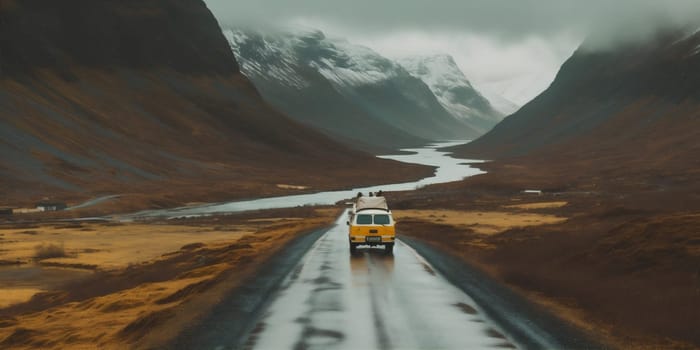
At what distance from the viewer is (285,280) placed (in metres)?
26.2

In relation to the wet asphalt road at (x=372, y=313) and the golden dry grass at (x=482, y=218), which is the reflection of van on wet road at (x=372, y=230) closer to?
the wet asphalt road at (x=372, y=313)

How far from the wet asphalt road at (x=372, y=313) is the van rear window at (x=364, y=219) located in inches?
206

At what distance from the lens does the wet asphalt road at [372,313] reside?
53.9ft

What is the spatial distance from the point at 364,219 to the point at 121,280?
12.2 m

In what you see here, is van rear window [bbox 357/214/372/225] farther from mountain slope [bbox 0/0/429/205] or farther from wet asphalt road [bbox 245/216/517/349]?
mountain slope [bbox 0/0/429/205]

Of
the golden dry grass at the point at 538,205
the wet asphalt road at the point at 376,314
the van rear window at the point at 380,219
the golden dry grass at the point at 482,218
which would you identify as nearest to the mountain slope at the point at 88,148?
the golden dry grass at the point at 482,218

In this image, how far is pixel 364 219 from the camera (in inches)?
1396

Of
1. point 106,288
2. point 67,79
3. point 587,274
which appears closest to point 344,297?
point 587,274

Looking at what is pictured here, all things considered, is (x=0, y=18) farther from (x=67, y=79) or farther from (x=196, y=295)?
(x=196, y=295)

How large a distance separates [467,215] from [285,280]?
200ft

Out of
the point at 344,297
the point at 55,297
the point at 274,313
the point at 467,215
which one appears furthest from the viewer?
the point at 467,215

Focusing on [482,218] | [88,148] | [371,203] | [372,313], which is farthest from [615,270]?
[88,148]

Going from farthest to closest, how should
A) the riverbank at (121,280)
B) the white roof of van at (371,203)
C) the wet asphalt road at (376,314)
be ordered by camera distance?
the white roof of van at (371,203)
the riverbank at (121,280)
the wet asphalt road at (376,314)

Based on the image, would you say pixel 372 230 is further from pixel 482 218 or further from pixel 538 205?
pixel 538 205
